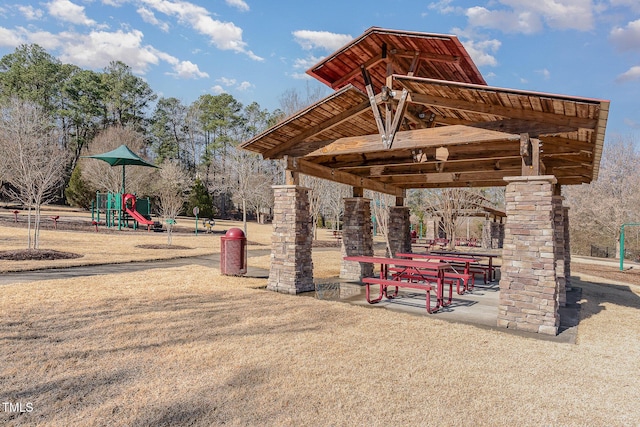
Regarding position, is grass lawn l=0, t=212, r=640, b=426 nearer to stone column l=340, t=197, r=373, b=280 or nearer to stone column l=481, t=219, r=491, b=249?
stone column l=340, t=197, r=373, b=280

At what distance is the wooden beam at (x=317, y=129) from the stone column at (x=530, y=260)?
303cm

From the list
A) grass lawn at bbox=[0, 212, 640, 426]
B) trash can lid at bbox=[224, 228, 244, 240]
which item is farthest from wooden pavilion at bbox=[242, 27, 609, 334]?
trash can lid at bbox=[224, 228, 244, 240]

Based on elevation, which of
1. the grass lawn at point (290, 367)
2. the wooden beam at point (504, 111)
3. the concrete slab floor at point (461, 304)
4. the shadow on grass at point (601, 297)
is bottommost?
the shadow on grass at point (601, 297)

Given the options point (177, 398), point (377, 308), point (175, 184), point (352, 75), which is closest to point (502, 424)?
point (177, 398)

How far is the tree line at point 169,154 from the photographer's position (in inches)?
1007

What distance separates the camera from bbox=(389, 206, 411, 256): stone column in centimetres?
1227

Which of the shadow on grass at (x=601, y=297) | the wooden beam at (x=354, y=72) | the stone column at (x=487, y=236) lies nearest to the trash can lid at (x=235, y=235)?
the wooden beam at (x=354, y=72)

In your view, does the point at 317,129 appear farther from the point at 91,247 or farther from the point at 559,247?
the point at 91,247

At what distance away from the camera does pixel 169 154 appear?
4616 cm

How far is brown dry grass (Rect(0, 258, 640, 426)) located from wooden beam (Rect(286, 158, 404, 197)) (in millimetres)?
3321

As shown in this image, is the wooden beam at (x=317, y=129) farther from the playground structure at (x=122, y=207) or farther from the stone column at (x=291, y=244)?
the playground structure at (x=122, y=207)

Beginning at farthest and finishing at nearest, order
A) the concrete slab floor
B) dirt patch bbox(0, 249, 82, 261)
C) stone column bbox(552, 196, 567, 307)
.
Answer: dirt patch bbox(0, 249, 82, 261) → stone column bbox(552, 196, 567, 307) → the concrete slab floor

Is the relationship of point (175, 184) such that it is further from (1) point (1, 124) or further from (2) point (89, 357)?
(2) point (89, 357)

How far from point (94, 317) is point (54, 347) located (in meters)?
1.25
